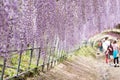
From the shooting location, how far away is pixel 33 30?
21.9 ft

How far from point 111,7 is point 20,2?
17194 millimetres

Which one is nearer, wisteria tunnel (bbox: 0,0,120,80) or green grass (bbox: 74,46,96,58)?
wisteria tunnel (bbox: 0,0,120,80)

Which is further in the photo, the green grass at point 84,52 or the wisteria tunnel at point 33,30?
the green grass at point 84,52

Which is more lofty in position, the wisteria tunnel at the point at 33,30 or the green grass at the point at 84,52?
the wisteria tunnel at the point at 33,30

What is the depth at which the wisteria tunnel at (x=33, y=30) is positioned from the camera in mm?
4665

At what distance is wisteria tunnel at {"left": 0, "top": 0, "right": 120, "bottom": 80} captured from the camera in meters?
4.67

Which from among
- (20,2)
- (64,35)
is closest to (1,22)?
(20,2)

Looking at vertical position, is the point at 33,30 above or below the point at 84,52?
above

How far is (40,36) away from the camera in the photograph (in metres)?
7.74

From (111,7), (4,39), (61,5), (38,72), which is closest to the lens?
(4,39)

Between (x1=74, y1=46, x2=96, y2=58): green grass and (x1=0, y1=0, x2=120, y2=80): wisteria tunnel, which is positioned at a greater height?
(x1=0, y1=0, x2=120, y2=80): wisteria tunnel

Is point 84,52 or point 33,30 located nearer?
point 33,30

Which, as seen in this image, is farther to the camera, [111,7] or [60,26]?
[111,7]

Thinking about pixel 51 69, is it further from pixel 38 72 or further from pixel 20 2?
pixel 20 2
